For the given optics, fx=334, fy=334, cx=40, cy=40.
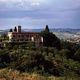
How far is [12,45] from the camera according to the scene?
50438 mm

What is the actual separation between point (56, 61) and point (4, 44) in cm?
1352

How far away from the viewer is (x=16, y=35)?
182 feet

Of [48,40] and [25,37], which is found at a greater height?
[25,37]

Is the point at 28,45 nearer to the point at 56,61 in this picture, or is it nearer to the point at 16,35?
the point at 16,35

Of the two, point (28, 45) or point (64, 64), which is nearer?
point (64, 64)

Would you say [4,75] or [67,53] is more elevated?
[4,75]

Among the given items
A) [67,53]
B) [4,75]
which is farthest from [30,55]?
[4,75]

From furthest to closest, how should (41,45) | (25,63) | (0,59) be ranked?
(41,45)
(0,59)
(25,63)

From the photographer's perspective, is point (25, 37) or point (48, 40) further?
point (25, 37)

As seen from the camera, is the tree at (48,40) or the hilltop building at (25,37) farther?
the tree at (48,40)

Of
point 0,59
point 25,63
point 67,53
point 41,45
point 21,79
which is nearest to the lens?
point 21,79

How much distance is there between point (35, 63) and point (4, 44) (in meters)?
15.8

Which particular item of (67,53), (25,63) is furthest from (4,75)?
(67,53)

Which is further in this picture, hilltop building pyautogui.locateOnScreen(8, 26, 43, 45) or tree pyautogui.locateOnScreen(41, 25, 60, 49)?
tree pyautogui.locateOnScreen(41, 25, 60, 49)
